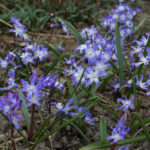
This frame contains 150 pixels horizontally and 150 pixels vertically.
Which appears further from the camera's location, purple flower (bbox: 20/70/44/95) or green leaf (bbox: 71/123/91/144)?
green leaf (bbox: 71/123/91/144)

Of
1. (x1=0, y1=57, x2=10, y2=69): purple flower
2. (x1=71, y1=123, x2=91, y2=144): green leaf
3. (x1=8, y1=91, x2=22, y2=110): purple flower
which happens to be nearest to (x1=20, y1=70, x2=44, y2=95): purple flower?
(x1=8, y1=91, x2=22, y2=110): purple flower

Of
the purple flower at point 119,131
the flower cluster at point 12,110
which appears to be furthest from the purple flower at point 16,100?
the purple flower at point 119,131

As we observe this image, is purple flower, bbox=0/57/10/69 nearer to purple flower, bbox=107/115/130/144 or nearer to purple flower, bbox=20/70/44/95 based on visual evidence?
purple flower, bbox=20/70/44/95

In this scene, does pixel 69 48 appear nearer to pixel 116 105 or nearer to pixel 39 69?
pixel 39 69

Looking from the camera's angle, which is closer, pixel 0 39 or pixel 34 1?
pixel 0 39

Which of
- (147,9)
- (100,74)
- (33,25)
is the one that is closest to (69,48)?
(33,25)

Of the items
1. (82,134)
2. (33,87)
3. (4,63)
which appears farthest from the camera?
(4,63)

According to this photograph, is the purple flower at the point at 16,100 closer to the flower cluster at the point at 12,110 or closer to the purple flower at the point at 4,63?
the flower cluster at the point at 12,110

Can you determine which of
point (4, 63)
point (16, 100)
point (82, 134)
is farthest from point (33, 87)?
point (4, 63)

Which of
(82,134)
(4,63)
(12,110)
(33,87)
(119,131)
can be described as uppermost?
(4,63)

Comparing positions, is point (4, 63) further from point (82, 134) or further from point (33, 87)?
point (82, 134)

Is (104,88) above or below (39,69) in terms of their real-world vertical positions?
below
